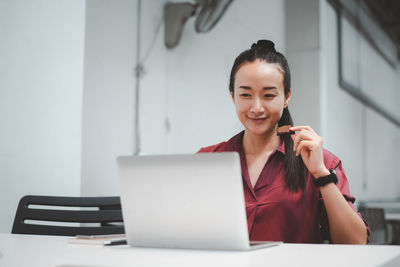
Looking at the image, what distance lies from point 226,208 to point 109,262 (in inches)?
9.9

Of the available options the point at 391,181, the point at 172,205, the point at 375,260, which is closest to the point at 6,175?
the point at 172,205

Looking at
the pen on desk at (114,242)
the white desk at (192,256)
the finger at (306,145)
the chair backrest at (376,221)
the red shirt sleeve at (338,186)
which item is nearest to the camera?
the white desk at (192,256)

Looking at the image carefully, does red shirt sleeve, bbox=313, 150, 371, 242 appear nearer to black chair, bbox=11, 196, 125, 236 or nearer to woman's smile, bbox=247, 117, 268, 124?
woman's smile, bbox=247, 117, 268, 124

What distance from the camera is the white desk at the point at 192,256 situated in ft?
2.77

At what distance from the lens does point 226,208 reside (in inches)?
36.8

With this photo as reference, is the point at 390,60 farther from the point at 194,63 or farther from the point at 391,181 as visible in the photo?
the point at 194,63

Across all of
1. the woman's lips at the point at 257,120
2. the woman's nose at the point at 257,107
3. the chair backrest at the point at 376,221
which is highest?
the woman's nose at the point at 257,107

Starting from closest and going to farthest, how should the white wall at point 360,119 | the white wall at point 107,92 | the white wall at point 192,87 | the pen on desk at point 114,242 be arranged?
the pen on desk at point 114,242
the white wall at point 107,92
the white wall at point 192,87
the white wall at point 360,119

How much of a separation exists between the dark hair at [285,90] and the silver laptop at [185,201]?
56 cm

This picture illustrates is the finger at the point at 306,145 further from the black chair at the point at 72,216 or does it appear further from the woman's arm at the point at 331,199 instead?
the black chair at the point at 72,216

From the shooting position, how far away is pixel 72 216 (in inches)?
70.2

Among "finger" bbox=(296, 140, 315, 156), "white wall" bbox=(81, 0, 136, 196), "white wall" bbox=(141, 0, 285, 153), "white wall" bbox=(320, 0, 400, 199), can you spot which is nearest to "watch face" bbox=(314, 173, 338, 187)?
"finger" bbox=(296, 140, 315, 156)

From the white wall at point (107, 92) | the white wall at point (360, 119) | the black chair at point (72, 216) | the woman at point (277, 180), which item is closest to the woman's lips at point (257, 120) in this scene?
the woman at point (277, 180)

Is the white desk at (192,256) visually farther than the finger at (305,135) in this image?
No
